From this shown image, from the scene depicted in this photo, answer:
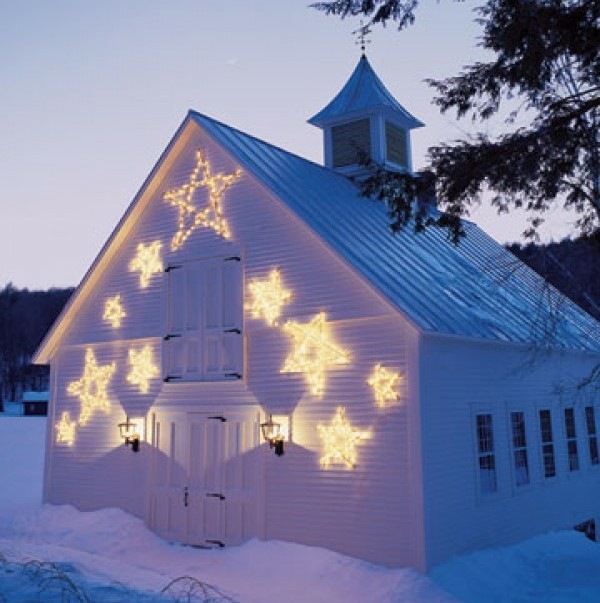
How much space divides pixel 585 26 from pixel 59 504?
46.4ft

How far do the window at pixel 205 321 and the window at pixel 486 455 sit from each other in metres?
4.68

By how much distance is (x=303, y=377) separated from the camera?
12.5 m

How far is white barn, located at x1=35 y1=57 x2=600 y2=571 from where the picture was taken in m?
11.5

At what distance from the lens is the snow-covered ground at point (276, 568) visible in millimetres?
10000

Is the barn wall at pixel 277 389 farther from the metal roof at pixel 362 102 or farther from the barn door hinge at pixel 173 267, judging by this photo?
the metal roof at pixel 362 102

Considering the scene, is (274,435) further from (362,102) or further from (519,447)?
(362,102)

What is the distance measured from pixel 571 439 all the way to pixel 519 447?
9.51ft

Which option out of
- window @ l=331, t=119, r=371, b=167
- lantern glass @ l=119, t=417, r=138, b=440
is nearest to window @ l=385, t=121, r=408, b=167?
window @ l=331, t=119, r=371, b=167

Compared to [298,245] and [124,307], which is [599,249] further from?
[124,307]

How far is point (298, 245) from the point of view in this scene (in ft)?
42.3

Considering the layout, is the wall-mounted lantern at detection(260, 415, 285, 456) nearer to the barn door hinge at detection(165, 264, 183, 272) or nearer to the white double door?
the white double door

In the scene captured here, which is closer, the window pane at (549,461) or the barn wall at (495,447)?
the barn wall at (495,447)

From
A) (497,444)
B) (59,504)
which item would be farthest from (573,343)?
(59,504)

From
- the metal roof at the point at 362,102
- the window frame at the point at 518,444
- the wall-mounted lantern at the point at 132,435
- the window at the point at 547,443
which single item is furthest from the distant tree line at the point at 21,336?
the window frame at the point at 518,444
